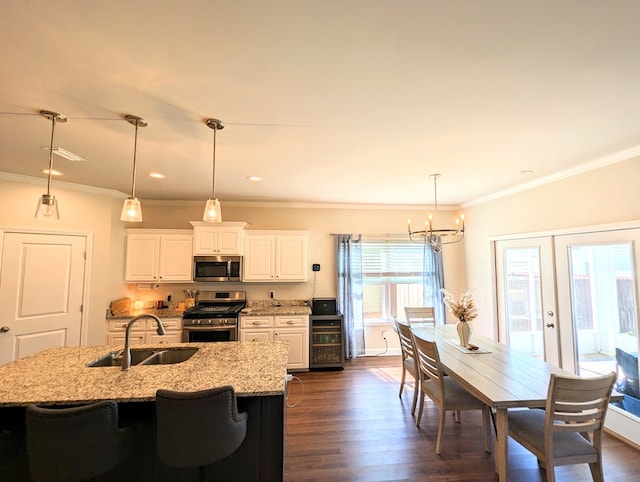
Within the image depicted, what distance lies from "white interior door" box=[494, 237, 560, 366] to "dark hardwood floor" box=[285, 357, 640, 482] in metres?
1.10

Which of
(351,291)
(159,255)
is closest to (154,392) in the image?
(159,255)

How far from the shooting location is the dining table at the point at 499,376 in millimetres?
1947

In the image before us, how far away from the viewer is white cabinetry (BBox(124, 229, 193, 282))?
175 inches

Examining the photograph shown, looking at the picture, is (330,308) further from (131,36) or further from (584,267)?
(131,36)

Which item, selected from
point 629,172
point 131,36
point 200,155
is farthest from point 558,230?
point 131,36

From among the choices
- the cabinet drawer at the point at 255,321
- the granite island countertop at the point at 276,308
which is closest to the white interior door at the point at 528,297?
the granite island countertop at the point at 276,308

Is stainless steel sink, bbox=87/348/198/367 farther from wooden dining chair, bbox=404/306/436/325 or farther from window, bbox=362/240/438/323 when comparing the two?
window, bbox=362/240/438/323

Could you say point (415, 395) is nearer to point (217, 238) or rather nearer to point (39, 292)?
point (217, 238)

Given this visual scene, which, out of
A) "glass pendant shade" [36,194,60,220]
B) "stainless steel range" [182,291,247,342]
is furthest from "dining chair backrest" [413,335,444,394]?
"glass pendant shade" [36,194,60,220]

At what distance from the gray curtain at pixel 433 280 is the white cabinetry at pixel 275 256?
220cm

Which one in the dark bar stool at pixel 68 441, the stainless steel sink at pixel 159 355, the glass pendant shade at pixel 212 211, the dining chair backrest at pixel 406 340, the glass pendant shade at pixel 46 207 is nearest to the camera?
the dark bar stool at pixel 68 441

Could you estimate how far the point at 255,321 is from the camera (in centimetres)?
434

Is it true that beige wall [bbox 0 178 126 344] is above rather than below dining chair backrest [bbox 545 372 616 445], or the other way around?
above

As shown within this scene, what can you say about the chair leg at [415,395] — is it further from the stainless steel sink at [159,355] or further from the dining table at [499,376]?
the stainless steel sink at [159,355]
